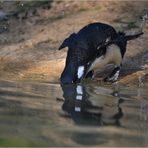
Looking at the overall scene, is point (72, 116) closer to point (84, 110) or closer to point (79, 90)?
point (84, 110)

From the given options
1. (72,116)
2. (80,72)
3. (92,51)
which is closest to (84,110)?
(72,116)

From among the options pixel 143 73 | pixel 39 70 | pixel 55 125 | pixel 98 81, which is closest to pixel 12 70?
pixel 39 70

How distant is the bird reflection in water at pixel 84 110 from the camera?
4801 mm

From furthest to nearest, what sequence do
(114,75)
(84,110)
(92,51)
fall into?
1. (114,75)
2. (92,51)
3. (84,110)

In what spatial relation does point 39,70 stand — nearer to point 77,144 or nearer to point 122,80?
point 122,80

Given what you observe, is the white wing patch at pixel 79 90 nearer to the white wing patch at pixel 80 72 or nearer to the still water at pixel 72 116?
the still water at pixel 72 116

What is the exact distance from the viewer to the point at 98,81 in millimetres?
8523

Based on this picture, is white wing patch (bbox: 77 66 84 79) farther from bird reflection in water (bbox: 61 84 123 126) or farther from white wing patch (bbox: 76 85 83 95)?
bird reflection in water (bbox: 61 84 123 126)

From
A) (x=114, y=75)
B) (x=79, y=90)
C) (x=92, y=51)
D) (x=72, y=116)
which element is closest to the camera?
(x=72, y=116)

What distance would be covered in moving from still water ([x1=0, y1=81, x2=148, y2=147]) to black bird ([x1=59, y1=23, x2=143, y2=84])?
0.46 m

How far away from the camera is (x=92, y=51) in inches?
328

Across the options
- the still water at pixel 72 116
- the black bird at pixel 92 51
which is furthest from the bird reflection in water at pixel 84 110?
the black bird at pixel 92 51

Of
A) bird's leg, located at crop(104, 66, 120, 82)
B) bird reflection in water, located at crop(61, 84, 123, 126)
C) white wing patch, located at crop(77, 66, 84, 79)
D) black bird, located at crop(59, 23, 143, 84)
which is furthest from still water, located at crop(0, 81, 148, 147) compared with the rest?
bird's leg, located at crop(104, 66, 120, 82)

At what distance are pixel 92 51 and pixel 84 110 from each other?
3008mm
